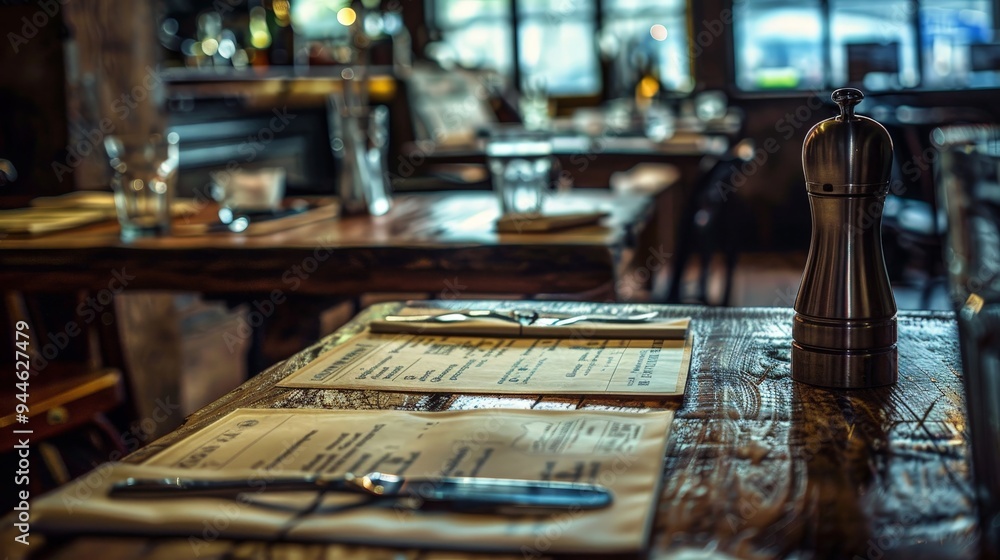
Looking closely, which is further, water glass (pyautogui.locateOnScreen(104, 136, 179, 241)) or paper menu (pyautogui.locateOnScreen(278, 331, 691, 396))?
water glass (pyautogui.locateOnScreen(104, 136, 179, 241))

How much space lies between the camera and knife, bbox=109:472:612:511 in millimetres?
554

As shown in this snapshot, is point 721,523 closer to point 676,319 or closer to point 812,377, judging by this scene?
point 812,377

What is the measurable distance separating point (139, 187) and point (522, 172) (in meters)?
0.72

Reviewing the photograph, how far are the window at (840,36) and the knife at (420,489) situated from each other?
6029 millimetres

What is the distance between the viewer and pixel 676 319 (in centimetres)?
105

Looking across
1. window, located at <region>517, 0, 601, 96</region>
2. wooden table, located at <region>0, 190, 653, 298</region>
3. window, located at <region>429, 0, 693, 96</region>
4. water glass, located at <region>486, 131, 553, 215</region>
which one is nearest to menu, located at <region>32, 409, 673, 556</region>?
wooden table, located at <region>0, 190, 653, 298</region>

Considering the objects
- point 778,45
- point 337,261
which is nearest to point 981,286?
point 337,261

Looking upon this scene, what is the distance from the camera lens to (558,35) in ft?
21.9

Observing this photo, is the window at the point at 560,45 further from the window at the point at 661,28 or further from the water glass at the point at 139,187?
the water glass at the point at 139,187

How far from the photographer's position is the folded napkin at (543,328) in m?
1.00

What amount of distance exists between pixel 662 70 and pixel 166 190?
5.04 metres

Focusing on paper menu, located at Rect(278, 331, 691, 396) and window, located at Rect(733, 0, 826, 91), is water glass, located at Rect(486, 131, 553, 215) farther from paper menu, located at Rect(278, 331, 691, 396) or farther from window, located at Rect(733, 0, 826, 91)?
window, located at Rect(733, 0, 826, 91)

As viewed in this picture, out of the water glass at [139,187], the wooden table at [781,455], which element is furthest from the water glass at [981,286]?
the water glass at [139,187]

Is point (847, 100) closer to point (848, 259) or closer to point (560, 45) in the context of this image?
point (848, 259)
